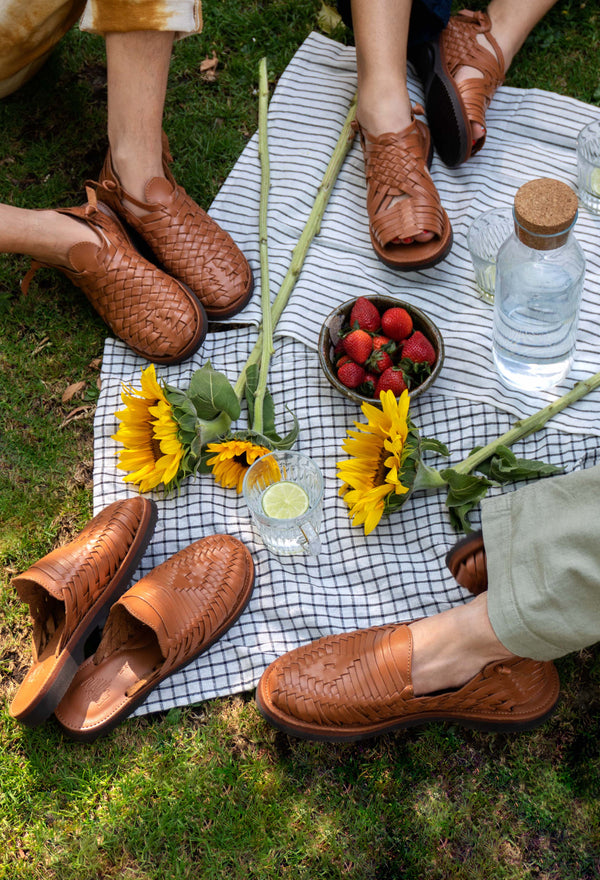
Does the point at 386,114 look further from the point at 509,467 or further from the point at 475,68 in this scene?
the point at 509,467

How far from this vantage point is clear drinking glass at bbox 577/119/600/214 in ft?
7.70

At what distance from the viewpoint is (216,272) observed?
229 centimetres

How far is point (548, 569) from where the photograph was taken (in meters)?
1.46

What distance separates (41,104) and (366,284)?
137 centimetres

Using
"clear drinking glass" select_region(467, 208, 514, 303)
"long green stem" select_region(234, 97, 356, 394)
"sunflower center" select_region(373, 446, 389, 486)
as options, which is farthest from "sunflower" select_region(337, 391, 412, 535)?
"clear drinking glass" select_region(467, 208, 514, 303)

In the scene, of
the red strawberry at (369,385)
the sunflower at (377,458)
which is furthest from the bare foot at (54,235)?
the sunflower at (377,458)

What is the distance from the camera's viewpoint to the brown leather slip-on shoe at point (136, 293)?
2.19 meters

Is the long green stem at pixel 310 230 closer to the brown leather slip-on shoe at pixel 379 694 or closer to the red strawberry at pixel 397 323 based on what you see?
the red strawberry at pixel 397 323

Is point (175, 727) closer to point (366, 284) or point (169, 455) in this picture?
point (169, 455)

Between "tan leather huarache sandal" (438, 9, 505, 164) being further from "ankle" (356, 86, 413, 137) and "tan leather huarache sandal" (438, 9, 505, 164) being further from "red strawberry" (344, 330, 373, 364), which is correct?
"red strawberry" (344, 330, 373, 364)

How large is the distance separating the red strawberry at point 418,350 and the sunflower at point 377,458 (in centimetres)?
23

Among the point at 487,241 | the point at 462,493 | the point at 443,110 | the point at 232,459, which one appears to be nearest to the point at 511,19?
the point at 443,110

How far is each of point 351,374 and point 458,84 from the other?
1.05 metres

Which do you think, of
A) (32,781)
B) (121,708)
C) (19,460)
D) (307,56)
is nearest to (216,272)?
(19,460)
